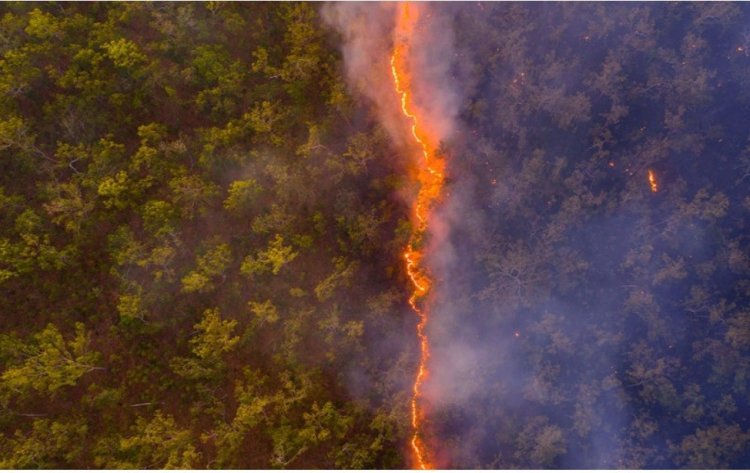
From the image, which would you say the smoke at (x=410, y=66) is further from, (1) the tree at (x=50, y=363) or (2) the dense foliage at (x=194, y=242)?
(1) the tree at (x=50, y=363)

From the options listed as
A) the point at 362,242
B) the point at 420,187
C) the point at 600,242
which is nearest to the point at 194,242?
the point at 362,242

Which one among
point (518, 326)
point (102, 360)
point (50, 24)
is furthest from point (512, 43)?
point (102, 360)

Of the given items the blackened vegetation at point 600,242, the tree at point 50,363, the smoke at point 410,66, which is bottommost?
the tree at point 50,363

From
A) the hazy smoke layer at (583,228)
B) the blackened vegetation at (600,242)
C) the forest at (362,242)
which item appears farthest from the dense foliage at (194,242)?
the blackened vegetation at (600,242)

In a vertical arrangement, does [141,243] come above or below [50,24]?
below

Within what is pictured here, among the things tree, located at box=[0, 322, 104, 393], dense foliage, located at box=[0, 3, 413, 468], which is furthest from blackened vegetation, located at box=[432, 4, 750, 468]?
tree, located at box=[0, 322, 104, 393]

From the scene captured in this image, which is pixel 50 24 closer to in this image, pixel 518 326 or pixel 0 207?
pixel 0 207

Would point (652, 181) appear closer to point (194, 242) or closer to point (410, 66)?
point (410, 66)

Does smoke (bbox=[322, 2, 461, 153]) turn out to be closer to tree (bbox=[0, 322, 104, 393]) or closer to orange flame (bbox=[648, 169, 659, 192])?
orange flame (bbox=[648, 169, 659, 192])
